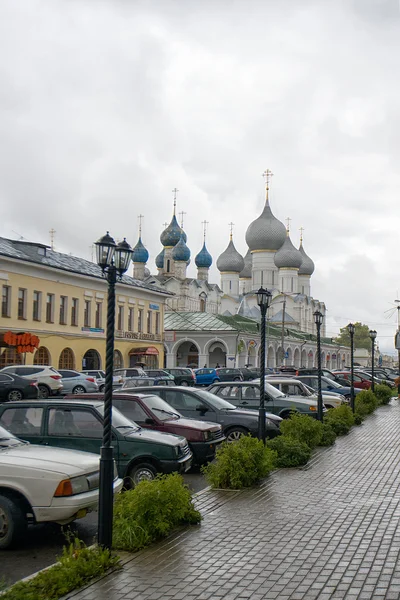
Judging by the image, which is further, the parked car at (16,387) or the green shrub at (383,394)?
the green shrub at (383,394)

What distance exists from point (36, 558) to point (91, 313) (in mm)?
39392

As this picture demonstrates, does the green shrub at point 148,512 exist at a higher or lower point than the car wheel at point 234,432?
lower

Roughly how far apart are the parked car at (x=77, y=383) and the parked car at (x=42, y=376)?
2.08 m

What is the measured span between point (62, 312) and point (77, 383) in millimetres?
10954

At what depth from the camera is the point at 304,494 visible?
11305 mm

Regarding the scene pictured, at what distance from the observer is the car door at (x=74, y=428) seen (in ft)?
36.8

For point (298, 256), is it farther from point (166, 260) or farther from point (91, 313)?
point (91, 313)

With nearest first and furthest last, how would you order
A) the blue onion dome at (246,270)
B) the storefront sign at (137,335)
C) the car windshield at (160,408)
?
the car windshield at (160,408), the storefront sign at (137,335), the blue onion dome at (246,270)

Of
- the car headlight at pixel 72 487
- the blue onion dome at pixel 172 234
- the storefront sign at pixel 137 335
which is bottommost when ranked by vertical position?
the car headlight at pixel 72 487

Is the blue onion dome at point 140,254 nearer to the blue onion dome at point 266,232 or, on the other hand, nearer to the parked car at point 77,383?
the blue onion dome at point 266,232

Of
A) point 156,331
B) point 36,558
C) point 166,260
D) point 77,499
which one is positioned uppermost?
point 166,260

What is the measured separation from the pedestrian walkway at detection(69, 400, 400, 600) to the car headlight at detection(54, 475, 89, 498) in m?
1.08

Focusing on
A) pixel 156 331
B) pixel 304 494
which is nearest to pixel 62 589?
pixel 304 494

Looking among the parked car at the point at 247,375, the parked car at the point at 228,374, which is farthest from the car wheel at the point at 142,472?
the parked car at the point at 247,375
